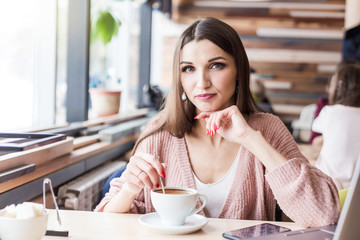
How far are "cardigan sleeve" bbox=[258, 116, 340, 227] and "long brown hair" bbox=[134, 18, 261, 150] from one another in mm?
468

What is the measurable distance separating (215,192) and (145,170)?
1.42 feet

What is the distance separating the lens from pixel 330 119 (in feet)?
9.68

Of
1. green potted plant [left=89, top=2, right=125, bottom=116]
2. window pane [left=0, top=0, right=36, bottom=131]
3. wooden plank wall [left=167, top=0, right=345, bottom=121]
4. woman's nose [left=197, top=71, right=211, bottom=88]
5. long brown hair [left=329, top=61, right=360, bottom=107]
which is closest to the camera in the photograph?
woman's nose [left=197, top=71, right=211, bottom=88]

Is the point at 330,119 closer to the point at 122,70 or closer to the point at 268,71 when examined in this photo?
the point at 122,70

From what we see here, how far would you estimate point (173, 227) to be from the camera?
1.26 m

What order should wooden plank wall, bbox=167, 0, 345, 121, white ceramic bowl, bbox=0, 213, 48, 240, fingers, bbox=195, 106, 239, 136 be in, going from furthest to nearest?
wooden plank wall, bbox=167, 0, 345, 121 → fingers, bbox=195, 106, 239, 136 → white ceramic bowl, bbox=0, 213, 48, 240

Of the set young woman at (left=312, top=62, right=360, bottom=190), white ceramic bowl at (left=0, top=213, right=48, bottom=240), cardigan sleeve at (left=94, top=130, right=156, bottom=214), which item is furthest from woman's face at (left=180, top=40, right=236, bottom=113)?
young woman at (left=312, top=62, right=360, bottom=190)

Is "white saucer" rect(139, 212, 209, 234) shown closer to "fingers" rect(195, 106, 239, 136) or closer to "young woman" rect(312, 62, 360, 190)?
"fingers" rect(195, 106, 239, 136)

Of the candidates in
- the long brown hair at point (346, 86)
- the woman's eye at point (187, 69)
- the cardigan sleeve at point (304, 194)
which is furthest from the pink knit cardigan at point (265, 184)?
the long brown hair at point (346, 86)

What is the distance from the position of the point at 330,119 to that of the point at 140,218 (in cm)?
194

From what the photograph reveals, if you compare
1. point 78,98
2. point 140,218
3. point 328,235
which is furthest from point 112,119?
point 328,235

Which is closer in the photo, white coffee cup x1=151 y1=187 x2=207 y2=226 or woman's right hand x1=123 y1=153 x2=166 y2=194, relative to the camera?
white coffee cup x1=151 y1=187 x2=207 y2=226

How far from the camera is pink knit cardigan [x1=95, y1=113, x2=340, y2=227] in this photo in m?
1.43

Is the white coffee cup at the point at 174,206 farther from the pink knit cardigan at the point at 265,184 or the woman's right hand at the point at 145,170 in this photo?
the pink knit cardigan at the point at 265,184
